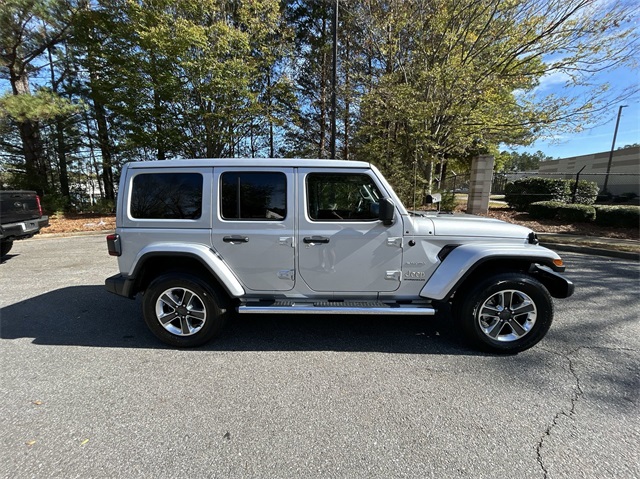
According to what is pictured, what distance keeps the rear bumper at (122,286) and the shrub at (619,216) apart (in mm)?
12434

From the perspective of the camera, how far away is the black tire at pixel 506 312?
2.89 m

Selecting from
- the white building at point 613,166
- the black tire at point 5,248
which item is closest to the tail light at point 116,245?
the black tire at point 5,248

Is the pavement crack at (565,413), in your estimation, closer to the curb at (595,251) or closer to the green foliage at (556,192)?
the curb at (595,251)

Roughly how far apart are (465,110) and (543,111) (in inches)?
106

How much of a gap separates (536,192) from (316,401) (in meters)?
15.1

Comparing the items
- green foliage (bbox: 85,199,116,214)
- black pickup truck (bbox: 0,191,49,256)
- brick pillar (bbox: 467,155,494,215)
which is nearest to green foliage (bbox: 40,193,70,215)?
green foliage (bbox: 85,199,116,214)

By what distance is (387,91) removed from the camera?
33.7 ft

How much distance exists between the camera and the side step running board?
2934 mm

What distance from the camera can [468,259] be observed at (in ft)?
9.40

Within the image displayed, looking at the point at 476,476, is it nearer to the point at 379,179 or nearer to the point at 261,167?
the point at 379,179

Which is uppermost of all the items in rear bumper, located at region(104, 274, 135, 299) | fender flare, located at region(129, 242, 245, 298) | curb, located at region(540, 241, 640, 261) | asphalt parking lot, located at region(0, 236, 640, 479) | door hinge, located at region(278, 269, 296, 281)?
fender flare, located at region(129, 242, 245, 298)

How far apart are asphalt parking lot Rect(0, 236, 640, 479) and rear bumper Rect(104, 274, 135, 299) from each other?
0.53 meters

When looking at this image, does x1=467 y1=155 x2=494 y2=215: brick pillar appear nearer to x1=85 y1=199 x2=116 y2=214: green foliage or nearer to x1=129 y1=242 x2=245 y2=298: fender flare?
x1=129 y1=242 x2=245 y2=298: fender flare

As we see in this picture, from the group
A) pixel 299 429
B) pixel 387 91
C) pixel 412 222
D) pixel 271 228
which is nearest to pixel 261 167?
pixel 271 228
